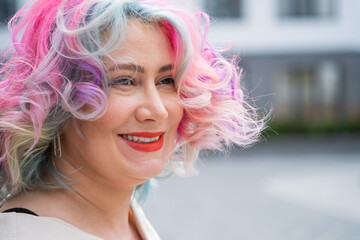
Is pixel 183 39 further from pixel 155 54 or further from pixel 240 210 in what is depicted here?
pixel 240 210

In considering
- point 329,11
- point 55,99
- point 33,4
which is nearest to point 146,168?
point 55,99

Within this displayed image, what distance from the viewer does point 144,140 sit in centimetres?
162

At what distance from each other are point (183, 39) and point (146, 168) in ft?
1.32

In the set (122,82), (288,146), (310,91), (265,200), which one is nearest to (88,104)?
(122,82)

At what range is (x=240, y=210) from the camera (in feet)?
28.3

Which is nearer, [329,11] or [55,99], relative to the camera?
[55,99]

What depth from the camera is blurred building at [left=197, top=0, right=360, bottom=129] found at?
19.0m

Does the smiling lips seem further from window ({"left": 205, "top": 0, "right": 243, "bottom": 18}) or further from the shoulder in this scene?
window ({"left": 205, "top": 0, "right": 243, "bottom": 18})

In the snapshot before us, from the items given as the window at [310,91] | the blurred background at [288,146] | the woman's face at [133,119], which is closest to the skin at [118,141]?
the woman's face at [133,119]

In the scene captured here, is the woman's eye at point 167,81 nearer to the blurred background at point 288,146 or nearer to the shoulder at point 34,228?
the shoulder at point 34,228

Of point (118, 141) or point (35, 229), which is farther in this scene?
point (118, 141)

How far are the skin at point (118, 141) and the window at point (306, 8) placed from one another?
18.5 metres

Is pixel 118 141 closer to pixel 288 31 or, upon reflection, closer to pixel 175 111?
pixel 175 111

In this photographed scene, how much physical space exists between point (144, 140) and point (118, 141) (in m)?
0.08
